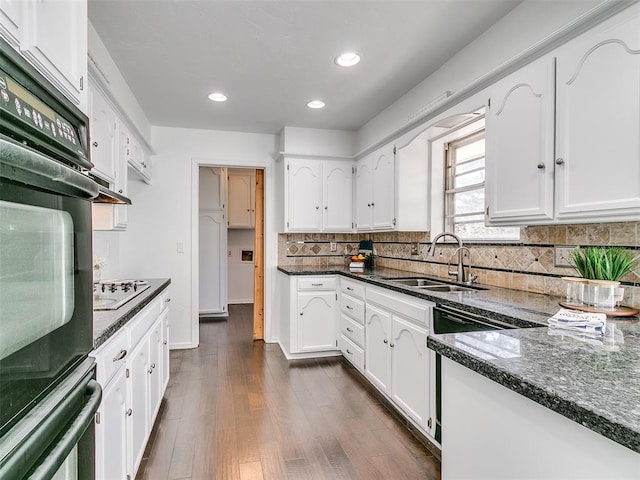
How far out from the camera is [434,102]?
2.60 m

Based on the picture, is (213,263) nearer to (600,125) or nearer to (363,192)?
(363,192)

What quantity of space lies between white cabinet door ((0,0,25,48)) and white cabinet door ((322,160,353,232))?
131 inches

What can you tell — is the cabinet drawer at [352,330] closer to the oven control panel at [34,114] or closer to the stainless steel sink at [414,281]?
the stainless steel sink at [414,281]

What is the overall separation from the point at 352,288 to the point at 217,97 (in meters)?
2.08

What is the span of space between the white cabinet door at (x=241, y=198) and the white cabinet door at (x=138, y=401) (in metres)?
4.38

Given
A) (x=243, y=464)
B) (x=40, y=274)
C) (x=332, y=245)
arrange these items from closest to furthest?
(x=40, y=274) → (x=243, y=464) → (x=332, y=245)

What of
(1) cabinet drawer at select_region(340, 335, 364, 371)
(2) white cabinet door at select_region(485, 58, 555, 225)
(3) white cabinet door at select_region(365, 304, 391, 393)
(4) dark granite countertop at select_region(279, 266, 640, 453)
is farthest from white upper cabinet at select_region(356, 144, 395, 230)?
(4) dark granite countertop at select_region(279, 266, 640, 453)

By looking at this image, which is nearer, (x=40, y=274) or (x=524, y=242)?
(x=40, y=274)

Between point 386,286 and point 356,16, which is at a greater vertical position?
point 356,16

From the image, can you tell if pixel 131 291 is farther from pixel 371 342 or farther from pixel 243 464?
pixel 371 342

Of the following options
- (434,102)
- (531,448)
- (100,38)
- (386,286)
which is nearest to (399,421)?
(386,286)

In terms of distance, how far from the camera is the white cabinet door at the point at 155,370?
2162 mm

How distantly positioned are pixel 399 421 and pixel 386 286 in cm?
89

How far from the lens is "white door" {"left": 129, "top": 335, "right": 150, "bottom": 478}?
1698 mm
